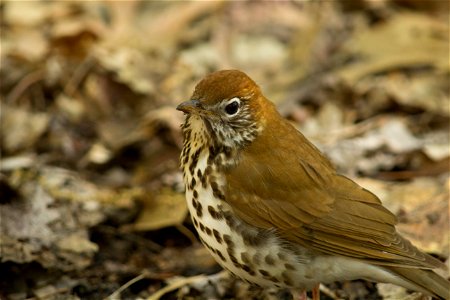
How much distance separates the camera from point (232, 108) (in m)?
3.76

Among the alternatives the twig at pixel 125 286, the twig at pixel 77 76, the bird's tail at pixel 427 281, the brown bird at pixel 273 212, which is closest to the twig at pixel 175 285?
the twig at pixel 125 286

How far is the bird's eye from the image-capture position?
374cm

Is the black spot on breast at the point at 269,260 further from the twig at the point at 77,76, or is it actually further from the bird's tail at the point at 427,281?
the twig at the point at 77,76

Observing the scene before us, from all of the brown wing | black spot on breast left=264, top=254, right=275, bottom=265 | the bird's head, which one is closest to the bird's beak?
the bird's head

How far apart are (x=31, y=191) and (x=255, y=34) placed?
129 inches

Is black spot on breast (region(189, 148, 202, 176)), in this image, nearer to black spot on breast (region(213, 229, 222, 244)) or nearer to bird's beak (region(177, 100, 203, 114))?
bird's beak (region(177, 100, 203, 114))

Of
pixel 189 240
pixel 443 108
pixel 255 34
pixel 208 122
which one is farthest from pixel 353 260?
pixel 255 34

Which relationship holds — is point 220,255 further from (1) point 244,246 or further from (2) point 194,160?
(2) point 194,160

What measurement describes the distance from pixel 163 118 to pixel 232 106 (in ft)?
6.36

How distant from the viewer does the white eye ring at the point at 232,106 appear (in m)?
3.74

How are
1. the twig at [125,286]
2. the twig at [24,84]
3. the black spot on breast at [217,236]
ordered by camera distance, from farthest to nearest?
the twig at [24,84]
the twig at [125,286]
the black spot on breast at [217,236]

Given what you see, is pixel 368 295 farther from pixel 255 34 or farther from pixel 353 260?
pixel 255 34

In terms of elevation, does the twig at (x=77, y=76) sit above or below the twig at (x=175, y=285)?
above

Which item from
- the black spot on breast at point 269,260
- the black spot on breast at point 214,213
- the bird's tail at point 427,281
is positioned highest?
the black spot on breast at point 214,213
